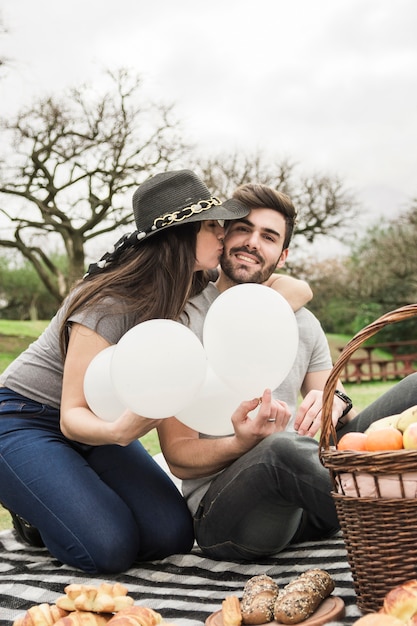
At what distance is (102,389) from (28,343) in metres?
15.1

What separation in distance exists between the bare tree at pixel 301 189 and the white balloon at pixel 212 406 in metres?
17.7

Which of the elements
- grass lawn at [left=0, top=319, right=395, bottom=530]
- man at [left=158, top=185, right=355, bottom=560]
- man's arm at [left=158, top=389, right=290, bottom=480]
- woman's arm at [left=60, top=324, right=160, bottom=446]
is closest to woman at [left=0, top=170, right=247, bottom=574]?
woman's arm at [left=60, top=324, right=160, bottom=446]

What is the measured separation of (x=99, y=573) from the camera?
247 cm

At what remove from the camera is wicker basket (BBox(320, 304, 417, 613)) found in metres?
1.62

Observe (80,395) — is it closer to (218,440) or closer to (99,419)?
(99,419)

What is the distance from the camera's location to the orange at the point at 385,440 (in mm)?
1682

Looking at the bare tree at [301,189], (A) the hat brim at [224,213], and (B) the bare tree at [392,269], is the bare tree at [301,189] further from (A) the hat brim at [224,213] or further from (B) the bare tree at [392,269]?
(A) the hat brim at [224,213]

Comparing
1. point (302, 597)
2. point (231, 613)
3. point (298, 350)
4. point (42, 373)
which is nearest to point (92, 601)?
point (231, 613)

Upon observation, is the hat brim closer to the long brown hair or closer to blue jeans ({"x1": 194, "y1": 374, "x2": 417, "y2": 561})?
the long brown hair

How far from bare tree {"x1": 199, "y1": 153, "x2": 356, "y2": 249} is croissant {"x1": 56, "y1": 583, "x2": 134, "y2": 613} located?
18.2m

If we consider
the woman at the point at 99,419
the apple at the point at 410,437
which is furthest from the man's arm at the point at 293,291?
the apple at the point at 410,437

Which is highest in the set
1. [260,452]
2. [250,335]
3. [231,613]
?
[250,335]

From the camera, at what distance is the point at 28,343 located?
16.7m

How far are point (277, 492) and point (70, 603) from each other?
0.70 m
